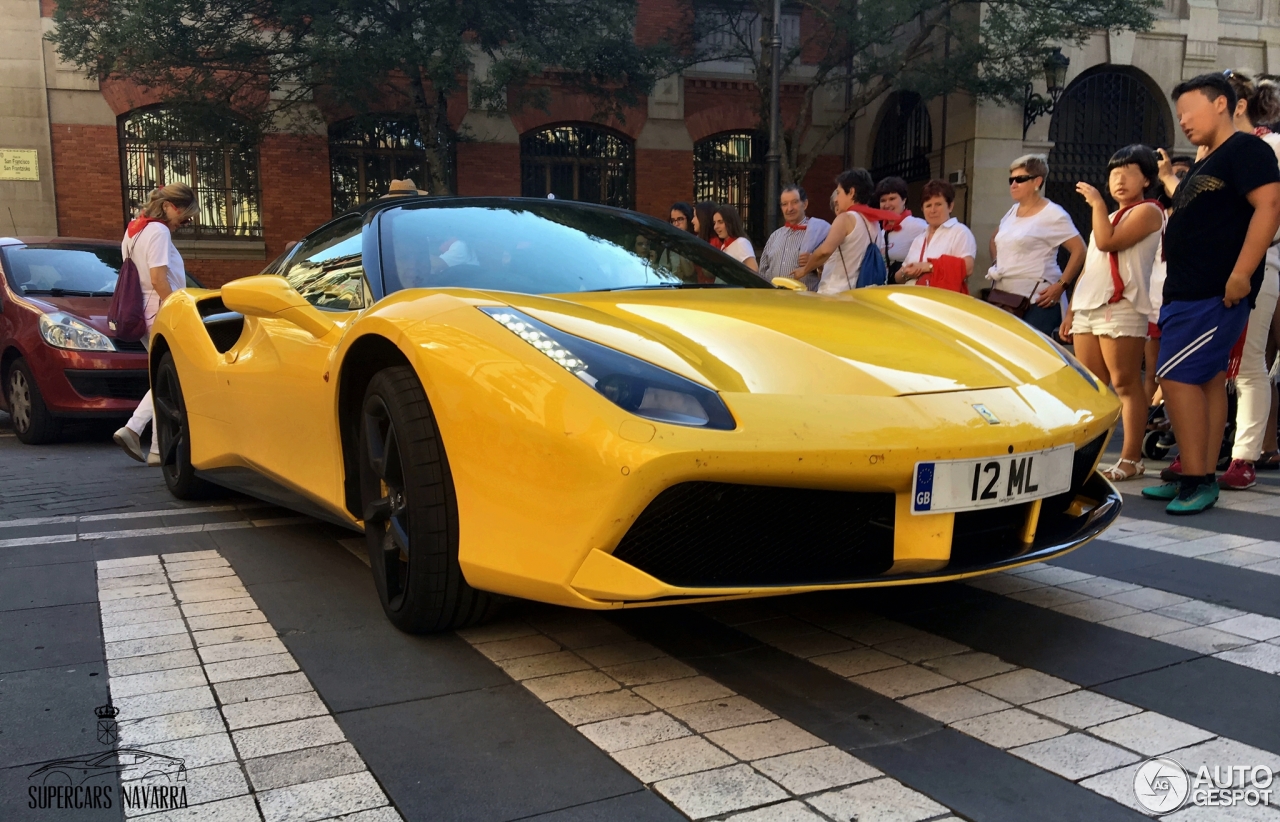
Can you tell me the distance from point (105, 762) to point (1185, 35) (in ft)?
66.1

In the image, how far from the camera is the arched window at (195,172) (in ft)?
56.7

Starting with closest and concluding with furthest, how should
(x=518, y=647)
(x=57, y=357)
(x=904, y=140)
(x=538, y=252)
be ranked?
(x=518, y=647)
(x=538, y=252)
(x=57, y=357)
(x=904, y=140)

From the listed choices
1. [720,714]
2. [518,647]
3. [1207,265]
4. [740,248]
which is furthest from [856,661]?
[740,248]

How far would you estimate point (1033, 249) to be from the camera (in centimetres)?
608

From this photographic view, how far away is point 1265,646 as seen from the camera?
8.98ft

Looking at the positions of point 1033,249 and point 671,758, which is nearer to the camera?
point 671,758

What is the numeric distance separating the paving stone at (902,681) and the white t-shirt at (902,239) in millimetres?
5239

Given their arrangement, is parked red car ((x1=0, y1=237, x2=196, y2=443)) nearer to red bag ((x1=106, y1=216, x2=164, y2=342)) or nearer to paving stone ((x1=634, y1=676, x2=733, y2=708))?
red bag ((x1=106, y1=216, x2=164, y2=342))

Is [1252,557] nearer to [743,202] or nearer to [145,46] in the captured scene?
[145,46]

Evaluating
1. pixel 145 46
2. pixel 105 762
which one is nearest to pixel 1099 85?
pixel 145 46

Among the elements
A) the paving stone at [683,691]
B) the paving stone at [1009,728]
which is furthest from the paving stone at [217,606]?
the paving stone at [1009,728]

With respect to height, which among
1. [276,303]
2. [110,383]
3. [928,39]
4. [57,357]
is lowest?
[110,383]

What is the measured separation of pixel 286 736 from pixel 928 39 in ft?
58.7

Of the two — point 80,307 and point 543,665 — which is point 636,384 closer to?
point 543,665
